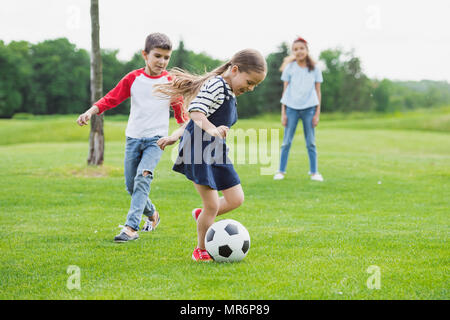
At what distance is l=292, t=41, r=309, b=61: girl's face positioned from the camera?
9188mm

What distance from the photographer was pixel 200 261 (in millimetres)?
4363

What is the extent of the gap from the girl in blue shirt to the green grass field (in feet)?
3.37

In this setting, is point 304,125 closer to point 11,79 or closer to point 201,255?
point 201,255

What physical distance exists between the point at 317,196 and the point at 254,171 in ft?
11.1

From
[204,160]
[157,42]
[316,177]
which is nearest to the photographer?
[204,160]

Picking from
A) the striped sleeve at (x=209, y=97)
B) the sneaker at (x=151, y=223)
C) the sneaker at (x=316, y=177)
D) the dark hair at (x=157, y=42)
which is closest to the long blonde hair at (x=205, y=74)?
the striped sleeve at (x=209, y=97)

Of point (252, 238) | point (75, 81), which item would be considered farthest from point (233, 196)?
point (75, 81)

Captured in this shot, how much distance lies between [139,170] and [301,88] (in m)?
4.83

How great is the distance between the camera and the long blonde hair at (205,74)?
422 cm

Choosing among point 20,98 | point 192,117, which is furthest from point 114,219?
point 20,98

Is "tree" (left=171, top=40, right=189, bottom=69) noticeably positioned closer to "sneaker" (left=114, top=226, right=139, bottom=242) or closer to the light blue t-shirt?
the light blue t-shirt

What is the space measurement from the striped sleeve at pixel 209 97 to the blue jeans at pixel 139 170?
1.38 m

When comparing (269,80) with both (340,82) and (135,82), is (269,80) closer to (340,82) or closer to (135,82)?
(340,82)

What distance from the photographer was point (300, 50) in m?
9.23
